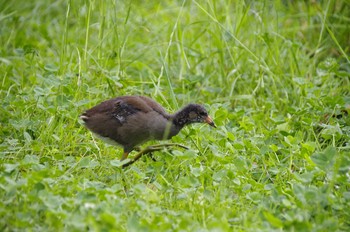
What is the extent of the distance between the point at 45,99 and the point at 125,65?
1092mm

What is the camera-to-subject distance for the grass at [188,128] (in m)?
4.13

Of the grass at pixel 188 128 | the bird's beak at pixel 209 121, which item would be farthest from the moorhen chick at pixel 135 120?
the grass at pixel 188 128

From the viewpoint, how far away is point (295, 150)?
5199 mm

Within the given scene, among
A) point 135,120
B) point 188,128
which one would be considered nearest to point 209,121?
point 188,128

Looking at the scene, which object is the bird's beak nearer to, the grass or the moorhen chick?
the moorhen chick

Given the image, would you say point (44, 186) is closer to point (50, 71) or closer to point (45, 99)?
point (45, 99)

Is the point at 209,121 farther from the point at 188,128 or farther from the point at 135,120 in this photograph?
the point at 135,120

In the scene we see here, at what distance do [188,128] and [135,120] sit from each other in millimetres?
595

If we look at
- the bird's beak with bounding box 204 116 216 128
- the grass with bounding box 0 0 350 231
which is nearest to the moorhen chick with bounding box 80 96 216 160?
the bird's beak with bounding box 204 116 216 128

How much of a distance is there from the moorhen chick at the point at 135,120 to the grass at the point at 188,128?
0.19 m

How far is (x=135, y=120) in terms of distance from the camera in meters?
5.04

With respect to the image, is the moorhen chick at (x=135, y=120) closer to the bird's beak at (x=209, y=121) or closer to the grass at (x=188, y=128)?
the bird's beak at (x=209, y=121)

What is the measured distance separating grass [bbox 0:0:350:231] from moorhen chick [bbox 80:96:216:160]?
19cm

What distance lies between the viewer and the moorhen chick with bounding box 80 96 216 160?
5.04 meters
